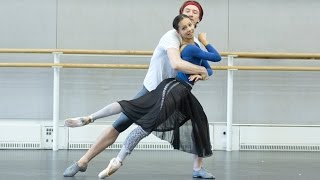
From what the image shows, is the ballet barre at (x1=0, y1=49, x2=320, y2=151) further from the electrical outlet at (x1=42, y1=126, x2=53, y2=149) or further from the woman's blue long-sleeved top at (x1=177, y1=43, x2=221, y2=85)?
the woman's blue long-sleeved top at (x1=177, y1=43, x2=221, y2=85)

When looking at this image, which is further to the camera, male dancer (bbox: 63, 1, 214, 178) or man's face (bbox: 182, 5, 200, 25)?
man's face (bbox: 182, 5, 200, 25)

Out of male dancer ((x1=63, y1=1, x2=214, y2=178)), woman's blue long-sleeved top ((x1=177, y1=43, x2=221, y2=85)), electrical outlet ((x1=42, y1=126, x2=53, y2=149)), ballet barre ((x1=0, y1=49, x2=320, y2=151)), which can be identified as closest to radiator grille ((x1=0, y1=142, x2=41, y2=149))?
electrical outlet ((x1=42, y1=126, x2=53, y2=149))

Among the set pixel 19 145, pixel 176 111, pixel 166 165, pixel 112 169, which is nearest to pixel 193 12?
pixel 176 111

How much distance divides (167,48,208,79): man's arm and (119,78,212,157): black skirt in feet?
0.50

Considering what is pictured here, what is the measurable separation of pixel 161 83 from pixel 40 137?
2759 mm

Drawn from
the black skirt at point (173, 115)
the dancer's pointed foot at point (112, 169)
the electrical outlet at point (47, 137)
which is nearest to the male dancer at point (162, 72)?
the black skirt at point (173, 115)

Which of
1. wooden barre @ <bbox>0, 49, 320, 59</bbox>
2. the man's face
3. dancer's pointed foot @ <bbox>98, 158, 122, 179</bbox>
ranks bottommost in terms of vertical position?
dancer's pointed foot @ <bbox>98, 158, 122, 179</bbox>

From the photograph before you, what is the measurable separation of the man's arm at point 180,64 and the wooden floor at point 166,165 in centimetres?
75

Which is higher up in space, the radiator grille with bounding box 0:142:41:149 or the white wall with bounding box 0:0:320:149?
the white wall with bounding box 0:0:320:149

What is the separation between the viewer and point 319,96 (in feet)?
23.4

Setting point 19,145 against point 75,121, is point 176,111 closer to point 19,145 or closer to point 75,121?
point 75,121

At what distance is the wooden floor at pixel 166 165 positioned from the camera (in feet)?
15.0

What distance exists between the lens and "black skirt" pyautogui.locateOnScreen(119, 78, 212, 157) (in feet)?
13.9

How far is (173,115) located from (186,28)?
21.8 inches
